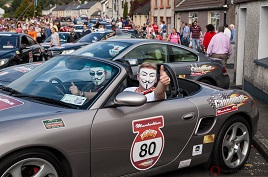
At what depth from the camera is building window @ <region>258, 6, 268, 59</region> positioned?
9.71m

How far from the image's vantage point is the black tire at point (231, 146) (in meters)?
4.86

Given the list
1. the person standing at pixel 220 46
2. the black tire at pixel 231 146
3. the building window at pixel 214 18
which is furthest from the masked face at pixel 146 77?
the building window at pixel 214 18

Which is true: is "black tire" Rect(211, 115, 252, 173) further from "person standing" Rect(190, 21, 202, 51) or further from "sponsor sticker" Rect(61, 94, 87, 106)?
"person standing" Rect(190, 21, 202, 51)

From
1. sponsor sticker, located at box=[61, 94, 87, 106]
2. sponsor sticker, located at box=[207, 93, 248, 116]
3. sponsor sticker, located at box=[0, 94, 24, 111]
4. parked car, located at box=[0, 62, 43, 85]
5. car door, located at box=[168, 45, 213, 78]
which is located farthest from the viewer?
car door, located at box=[168, 45, 213, 78]

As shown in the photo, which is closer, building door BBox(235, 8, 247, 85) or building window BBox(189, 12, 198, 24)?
building door BBox(235, 8, 247, 85)

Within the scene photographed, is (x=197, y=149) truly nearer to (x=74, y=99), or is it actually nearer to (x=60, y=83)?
(x=74, y=99)

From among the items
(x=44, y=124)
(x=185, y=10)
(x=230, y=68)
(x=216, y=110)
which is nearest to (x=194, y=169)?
(x=216, y=110)

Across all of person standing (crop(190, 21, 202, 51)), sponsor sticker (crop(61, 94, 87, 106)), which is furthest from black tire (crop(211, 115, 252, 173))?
person standing (crop(190, 21, 202, 51))

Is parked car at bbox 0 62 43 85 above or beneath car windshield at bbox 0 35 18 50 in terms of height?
beneath

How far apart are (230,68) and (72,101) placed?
41.0 ft

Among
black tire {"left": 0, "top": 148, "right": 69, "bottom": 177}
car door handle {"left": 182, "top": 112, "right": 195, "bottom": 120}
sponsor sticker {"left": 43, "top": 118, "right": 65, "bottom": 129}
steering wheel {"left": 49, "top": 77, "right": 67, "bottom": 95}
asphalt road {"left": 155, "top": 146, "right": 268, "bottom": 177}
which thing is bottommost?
asphalt road {"left": 155, "top": 146, "right": 268, "bottom": 177}

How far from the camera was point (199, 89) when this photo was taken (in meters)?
5.08

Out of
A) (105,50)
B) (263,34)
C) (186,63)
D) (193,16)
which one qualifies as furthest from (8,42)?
(193,16)

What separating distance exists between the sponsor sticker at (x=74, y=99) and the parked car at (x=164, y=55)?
4005 millimetres
